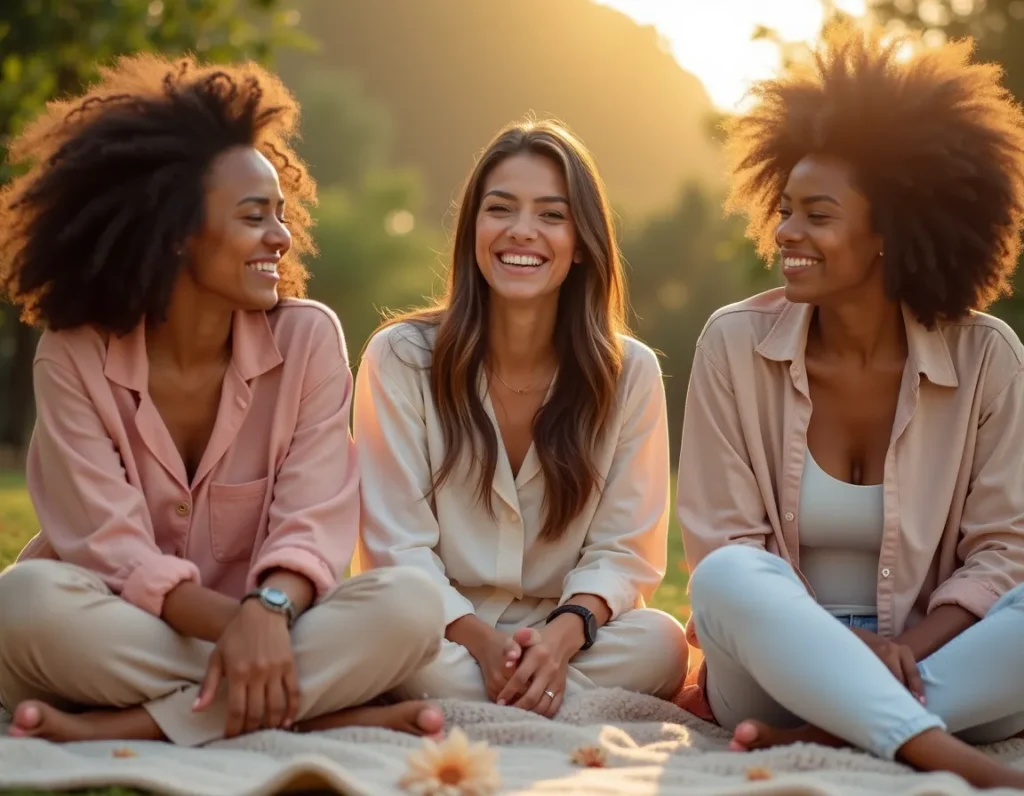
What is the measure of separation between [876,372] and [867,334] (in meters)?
0.12

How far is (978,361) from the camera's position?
4516mm

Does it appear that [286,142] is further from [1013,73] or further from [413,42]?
[413,42]

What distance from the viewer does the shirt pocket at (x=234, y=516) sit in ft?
14.7

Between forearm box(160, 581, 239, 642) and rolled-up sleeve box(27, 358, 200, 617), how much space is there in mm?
28

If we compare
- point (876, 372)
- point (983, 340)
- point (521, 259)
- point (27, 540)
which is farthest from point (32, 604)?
point (27, 540)

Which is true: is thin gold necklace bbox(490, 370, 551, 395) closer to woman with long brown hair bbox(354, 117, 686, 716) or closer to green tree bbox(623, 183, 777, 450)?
woman with long brown hair bbox(354, 117, 686, 716)

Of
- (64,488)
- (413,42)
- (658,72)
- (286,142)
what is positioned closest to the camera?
(64,488)

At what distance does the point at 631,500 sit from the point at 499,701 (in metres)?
0.90

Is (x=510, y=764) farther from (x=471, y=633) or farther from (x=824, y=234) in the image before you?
(x=824, y=234)

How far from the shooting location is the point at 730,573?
13.1ft

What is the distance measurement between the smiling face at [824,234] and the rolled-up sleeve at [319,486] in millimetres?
1454

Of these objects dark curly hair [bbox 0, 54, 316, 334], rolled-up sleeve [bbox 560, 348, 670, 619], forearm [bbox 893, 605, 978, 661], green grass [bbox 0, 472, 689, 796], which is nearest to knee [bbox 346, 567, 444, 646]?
rolled-up sleeve [bbox 560, 348, 670, 619]

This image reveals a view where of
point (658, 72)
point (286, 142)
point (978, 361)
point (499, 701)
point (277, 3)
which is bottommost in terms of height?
point (499, 701)

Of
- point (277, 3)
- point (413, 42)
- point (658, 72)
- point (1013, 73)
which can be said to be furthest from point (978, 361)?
point (413, 42)
